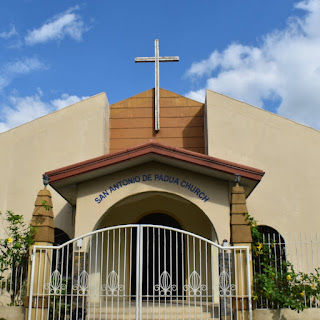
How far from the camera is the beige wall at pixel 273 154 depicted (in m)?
12.6

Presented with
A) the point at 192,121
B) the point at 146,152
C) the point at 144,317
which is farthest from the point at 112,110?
the point at 144,317

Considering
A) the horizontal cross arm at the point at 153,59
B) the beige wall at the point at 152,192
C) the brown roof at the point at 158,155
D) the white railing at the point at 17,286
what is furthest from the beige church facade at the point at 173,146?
the white railing at the point at 17,286

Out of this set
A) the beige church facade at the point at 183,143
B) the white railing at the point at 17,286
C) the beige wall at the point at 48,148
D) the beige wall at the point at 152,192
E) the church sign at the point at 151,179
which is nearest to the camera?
the white railing at the point at 17,286

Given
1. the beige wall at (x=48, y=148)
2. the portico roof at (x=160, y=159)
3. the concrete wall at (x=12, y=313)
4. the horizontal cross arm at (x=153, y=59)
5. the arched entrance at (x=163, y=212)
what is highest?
the horizontal cross arm at (x=153, y=59)

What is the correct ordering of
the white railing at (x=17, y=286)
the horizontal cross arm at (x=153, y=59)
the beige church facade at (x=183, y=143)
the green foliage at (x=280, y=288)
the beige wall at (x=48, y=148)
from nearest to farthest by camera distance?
the green foliage at (x=280, y=288) < the white railing at (x=17, y=286) < the beige church facade at (x=183, y=143) < the beige wall at (x=48, y=148) < the horizontal cross arm at (x=153, y=59)

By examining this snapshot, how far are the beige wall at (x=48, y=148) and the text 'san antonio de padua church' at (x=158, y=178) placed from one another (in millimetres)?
30

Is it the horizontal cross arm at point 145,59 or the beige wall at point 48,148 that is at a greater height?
the horizontal cross arm at point 145,59

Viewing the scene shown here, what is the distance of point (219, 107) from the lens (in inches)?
528

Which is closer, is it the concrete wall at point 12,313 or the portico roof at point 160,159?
the concrete wall at point 12,313

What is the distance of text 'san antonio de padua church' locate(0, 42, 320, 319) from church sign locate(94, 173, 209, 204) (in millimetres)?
22

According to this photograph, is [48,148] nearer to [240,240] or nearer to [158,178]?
[158,178]

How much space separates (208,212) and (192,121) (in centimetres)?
483

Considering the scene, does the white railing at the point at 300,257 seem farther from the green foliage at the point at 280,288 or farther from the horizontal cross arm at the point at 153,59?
the horizontal cross arm at the point at 153,59

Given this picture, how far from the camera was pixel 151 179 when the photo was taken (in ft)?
32.7
